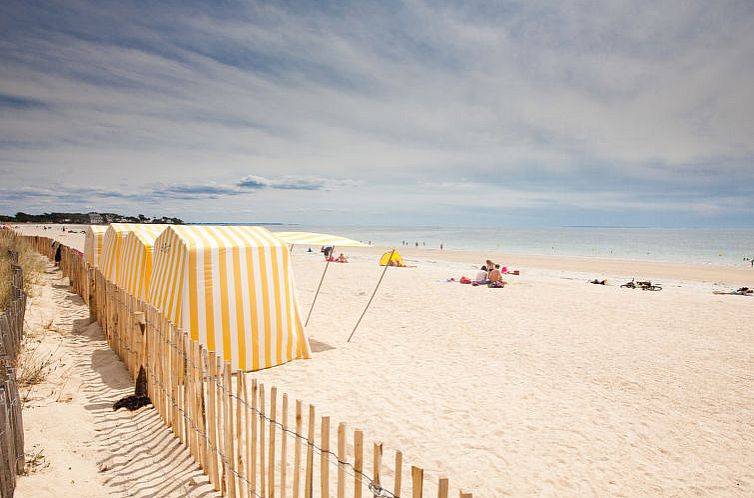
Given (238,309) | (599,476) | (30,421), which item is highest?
(238,309)

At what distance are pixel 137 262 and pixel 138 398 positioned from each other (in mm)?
5406

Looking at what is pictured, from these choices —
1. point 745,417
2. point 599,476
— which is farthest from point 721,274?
point 599,476

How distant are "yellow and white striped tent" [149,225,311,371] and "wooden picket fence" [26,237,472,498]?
2.63 ft

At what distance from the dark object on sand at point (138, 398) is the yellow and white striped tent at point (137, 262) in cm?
376

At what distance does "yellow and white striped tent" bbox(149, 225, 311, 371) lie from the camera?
20.9 ft

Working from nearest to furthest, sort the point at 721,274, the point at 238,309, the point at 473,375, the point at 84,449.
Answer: the point at 84,449 < the point at 238,309 < the point at 473,375 < the point at 721,274

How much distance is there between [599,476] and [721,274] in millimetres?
31757

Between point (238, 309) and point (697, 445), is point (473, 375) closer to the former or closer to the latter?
point (697, 445)

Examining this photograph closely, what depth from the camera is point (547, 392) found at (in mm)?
6527

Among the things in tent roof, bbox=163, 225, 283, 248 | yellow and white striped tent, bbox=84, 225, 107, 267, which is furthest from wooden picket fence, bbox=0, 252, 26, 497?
yellow and white striped tent, bbox=84, 225, 107, 267

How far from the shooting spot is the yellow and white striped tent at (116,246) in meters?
11.6

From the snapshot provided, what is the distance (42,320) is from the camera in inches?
352

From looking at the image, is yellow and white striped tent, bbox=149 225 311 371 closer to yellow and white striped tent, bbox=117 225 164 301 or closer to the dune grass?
yellow and white striped tent, bbox=117 225 164 301

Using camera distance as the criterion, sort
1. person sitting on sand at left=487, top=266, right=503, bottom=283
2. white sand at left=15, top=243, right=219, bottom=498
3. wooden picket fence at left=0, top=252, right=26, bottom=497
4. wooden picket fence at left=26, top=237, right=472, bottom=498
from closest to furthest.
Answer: wooden picket fence at left=26, top=237, right=472, bottom=498, wooden picket fence at left=0, top=252, right=26, bottom=497, white sand at left=15, top=243, right=219, bottom=498, person sitting on sand at left=487, top=266, right=503, bottom=283
